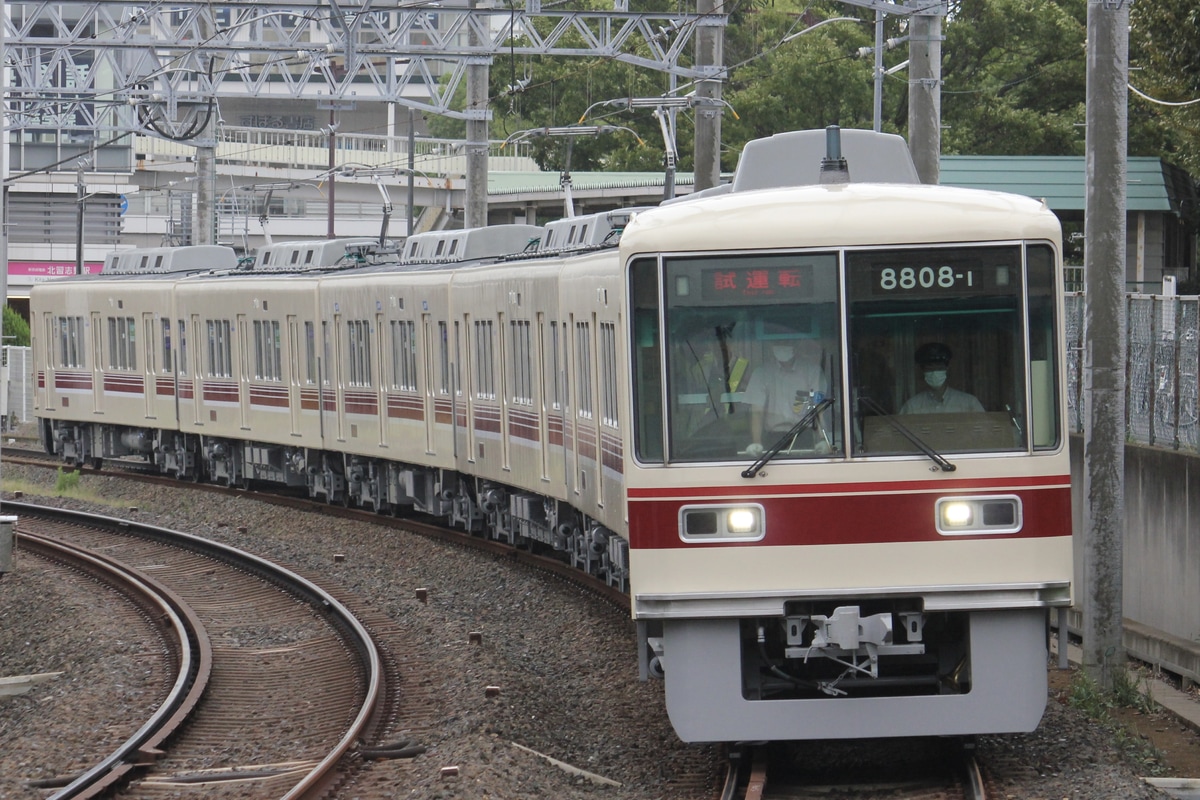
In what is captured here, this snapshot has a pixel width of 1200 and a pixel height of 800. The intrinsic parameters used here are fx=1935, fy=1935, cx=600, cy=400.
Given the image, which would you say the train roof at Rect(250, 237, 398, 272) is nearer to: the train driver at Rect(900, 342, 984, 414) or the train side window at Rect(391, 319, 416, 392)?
the train side window at Rect(391, 319, 416, 392)

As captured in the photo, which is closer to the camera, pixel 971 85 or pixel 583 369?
pixel 583 369

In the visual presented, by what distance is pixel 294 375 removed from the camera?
22.7m

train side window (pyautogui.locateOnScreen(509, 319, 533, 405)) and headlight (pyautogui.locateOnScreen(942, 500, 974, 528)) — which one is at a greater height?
train side window (pyautogui.locateOnScreen(509, 319, 533, 405))

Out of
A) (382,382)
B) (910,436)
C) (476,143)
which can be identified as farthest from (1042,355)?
(476,143)

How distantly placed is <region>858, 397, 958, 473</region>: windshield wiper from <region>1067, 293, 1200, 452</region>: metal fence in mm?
5313

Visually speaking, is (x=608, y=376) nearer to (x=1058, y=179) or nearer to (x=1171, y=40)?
(x=1171, y=40)

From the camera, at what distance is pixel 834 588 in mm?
8008

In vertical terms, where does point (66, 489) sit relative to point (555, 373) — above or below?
below

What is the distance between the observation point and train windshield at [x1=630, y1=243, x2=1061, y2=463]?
8.05m

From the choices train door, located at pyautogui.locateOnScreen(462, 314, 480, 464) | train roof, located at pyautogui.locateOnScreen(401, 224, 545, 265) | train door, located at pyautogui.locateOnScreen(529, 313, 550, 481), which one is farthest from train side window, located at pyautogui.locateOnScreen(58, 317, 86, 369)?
train door, located at pyautogui.locateOnScreen(529, 313, 550, 481)

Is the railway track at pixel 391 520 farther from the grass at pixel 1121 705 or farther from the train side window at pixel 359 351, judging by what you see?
the grass at pixel 1121 705

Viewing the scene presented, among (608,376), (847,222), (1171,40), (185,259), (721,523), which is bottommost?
(721,523)

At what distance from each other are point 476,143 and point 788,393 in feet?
54.4

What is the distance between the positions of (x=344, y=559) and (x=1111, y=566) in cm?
870
